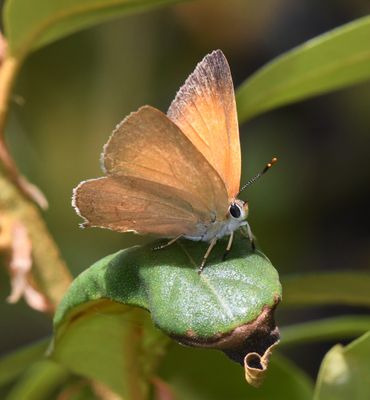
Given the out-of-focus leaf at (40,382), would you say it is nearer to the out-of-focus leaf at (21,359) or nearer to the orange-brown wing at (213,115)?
the out-of-focus leaf at (21,359)

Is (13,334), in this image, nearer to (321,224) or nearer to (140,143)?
(321,224)

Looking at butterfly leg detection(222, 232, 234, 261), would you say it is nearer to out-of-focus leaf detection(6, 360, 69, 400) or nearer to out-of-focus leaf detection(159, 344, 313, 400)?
out-of-focus leaf detection(159, 344, 313, 400)

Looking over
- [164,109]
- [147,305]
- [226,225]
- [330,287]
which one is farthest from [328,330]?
[164,109]

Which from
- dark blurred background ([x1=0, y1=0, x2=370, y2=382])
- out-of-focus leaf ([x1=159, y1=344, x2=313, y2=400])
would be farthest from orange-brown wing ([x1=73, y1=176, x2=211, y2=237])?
dark blurred background ([x1=0, y1=0, x2=370, y2=382])

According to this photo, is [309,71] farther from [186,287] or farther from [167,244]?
[186,287]

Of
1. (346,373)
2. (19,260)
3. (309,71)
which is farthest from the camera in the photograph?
(309,71)

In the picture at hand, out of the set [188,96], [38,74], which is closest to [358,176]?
[38,74]

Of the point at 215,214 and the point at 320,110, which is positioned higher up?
the point at 215,214
